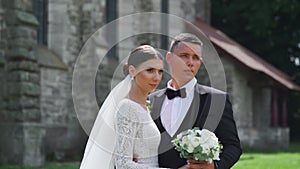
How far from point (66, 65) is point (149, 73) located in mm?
12539

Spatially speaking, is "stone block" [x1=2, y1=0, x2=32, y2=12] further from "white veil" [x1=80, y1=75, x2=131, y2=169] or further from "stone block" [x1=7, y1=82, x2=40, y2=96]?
"white veil" [x1=80, y1=75, x2=131, y2=169]

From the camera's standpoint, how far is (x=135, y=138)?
4.23 meters

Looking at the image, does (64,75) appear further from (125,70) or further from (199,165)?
(199,165)

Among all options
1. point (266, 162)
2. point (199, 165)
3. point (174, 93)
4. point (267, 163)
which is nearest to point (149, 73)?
point (174, 93)

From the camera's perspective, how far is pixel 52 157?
15.2 meters

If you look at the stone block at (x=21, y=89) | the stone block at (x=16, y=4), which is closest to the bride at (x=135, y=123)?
the stone block at (x=21, y=89)

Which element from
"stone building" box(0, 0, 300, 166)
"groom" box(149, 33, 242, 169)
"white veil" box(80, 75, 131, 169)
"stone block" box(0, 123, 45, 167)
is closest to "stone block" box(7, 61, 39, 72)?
"stone building" box(0, 0, 300, 166)

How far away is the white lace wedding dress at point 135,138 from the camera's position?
4.19m

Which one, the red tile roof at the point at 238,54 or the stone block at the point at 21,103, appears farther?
the red tile roof at the point at 238,54

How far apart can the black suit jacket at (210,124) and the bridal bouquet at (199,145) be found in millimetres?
197

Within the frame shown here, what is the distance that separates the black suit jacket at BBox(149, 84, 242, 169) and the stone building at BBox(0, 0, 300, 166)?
99 cm

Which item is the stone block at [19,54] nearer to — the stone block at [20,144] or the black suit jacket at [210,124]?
the stone block at [20,144]

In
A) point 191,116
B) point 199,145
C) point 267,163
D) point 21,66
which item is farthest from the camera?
point 267,163

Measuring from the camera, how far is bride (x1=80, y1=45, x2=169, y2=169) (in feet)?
13.8
